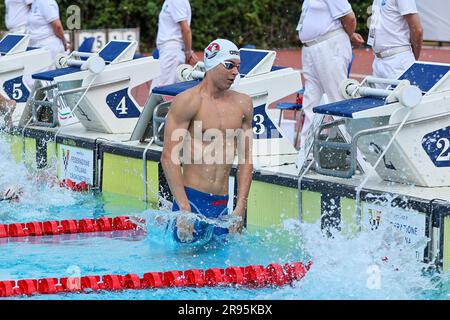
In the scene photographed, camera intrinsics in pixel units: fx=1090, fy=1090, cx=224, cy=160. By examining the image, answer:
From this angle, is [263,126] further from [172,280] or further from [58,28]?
[58,28]

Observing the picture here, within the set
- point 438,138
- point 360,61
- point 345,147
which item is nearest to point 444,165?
point 438,138

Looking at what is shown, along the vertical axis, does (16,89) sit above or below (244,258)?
above

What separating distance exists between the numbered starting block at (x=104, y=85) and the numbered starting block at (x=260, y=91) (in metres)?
0.96

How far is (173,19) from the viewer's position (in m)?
10.8

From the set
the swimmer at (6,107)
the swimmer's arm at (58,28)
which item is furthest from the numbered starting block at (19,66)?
the swimmer at (6,107)

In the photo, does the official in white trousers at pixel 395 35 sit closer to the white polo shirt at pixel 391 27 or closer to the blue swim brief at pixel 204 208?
the white polo shirt at pixel 391 27

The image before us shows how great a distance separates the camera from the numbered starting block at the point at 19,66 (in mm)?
11133

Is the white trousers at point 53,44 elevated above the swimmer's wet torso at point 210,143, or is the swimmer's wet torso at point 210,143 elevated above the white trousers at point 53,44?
the white trousers at point 53,44

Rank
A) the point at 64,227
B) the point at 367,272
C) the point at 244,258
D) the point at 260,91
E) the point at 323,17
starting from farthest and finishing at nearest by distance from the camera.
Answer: the point at 323,17
the point at 260,91
the point at 64,227
the point at 244,258
the point at 367,272

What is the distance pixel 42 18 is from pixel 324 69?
4.46m

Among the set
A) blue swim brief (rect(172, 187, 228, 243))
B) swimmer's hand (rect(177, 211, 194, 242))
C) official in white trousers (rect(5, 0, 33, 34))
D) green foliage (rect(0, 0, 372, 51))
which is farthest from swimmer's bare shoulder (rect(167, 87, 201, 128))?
green foliage (rect(0, 0, 372, 51))

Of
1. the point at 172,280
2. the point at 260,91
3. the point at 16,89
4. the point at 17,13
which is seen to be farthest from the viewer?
the point at 17,13

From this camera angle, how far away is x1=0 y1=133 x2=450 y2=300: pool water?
20.1 ft

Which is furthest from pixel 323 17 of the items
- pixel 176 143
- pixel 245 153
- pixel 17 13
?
pixel 17 13
